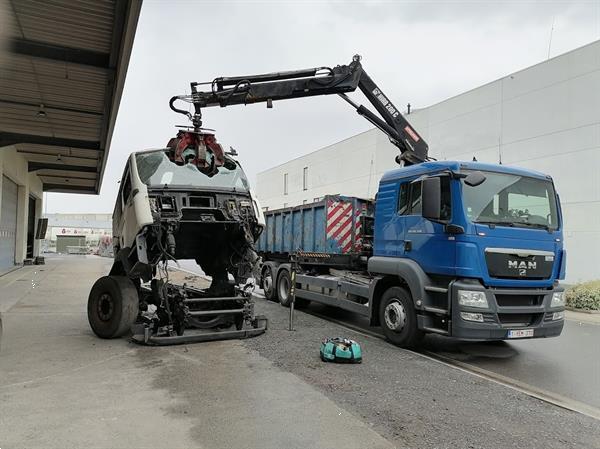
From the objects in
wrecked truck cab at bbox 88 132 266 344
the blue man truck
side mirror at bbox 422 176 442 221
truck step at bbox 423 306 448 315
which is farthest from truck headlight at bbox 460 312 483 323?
wrecked truck cab at bbox 88 132 266 344

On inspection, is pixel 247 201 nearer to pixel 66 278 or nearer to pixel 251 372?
pixel 251 372

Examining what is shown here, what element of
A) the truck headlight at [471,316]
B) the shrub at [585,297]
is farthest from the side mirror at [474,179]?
the shrub at [585,297]

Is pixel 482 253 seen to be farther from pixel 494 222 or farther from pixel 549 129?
pixel 549 129

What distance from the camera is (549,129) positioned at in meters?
16.6

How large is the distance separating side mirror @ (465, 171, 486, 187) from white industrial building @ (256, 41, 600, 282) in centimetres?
834

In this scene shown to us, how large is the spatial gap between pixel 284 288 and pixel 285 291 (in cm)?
12

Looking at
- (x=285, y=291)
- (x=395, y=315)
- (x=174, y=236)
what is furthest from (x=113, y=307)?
(x=285, y=291)

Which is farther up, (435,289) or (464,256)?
(464,256)

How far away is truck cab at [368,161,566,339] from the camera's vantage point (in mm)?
6438

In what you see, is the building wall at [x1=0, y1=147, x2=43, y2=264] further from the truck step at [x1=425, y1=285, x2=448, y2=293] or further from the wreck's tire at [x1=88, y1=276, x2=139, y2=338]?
the truck step at [x1=425, y1=285, x2=448, y2=293]

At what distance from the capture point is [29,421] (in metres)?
4.08

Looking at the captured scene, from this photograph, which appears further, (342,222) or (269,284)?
(269,284)

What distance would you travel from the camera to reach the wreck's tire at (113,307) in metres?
7.10

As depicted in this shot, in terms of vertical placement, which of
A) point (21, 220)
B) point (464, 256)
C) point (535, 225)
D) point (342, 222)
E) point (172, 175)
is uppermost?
point (172, 175)
